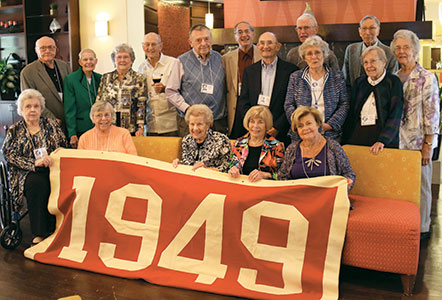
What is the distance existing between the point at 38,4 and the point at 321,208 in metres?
7.20

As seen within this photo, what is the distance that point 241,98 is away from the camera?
Answer: 3.93m

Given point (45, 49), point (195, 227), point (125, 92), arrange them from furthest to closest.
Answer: point (45, 49) < point (125, 92) < point (195, 227)

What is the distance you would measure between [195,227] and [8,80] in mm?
6241

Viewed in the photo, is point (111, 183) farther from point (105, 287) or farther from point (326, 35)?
point (326, 35)

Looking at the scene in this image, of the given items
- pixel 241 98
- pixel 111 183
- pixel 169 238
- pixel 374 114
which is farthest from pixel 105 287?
pixel 374 114

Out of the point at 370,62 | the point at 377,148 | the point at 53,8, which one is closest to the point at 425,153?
the point at 377,148

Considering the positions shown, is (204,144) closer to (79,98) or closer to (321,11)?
(79,98)

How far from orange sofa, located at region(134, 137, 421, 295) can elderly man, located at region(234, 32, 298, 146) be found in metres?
0.59

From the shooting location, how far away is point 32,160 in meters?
3.65

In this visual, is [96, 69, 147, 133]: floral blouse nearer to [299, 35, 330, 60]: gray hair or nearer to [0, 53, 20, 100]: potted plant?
[299, 35, 330, 60]: gray hair

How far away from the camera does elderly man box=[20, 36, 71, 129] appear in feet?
14.1

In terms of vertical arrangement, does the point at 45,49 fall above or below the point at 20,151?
above

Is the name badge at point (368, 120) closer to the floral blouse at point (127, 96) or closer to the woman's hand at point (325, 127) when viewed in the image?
the woman's hand at point (325, 127)

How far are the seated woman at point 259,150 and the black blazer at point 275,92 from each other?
1.33 feet
